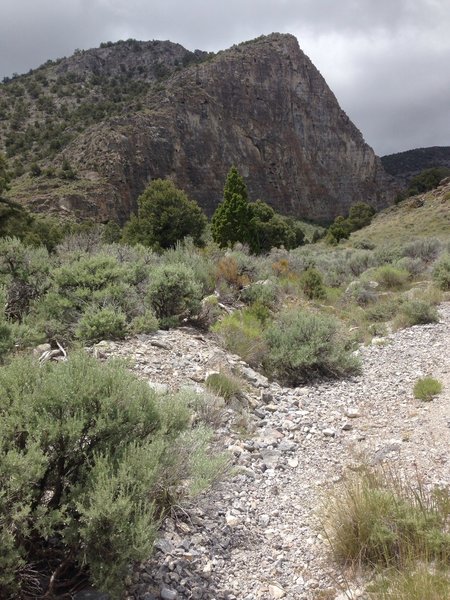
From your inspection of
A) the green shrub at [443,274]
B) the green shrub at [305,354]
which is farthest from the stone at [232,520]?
the green shrub at [443,274]

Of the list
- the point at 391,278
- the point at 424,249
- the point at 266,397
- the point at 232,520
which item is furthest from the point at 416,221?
the point at 232,520

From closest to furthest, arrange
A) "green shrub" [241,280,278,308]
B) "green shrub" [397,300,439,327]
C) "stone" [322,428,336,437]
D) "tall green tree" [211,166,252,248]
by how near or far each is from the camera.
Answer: "stone" [322,428,336,437] < "green shrub" [397,300,439,327] < "green shrub" [241,280,278,308] < "tall green tree" [211,166,252,248]

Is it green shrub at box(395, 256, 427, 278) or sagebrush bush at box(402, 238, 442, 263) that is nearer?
green shrub at box(395, 256, 427, 278)

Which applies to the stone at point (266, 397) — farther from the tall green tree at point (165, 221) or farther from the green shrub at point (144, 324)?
the tall green tree at point (165, 221)

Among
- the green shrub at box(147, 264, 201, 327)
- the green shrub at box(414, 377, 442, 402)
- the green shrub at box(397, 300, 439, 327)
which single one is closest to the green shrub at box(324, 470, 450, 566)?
the green shrub at box(414, 377, 442, 402)

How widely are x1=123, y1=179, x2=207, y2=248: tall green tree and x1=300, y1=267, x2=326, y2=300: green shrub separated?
561 inches

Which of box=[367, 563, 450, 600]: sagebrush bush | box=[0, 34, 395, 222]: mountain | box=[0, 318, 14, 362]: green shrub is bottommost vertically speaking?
box=[367, 563, 450, 600]: sagebrush bush

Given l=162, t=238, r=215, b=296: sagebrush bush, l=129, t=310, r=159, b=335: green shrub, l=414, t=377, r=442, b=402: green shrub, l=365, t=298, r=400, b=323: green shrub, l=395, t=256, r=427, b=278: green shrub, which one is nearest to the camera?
l=414, t=377, r=442, b=402: green shrub

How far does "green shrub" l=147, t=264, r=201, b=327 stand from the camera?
28.4ft

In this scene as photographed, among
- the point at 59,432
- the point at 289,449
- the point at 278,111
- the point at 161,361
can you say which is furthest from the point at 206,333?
the point at 278,111

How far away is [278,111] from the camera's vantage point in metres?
85.9

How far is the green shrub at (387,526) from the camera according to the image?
2922mm

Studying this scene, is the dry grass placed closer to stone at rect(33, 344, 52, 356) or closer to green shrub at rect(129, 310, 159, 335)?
green shrub at rect(129, 310, 159, 335)

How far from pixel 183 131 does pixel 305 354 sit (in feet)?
212
